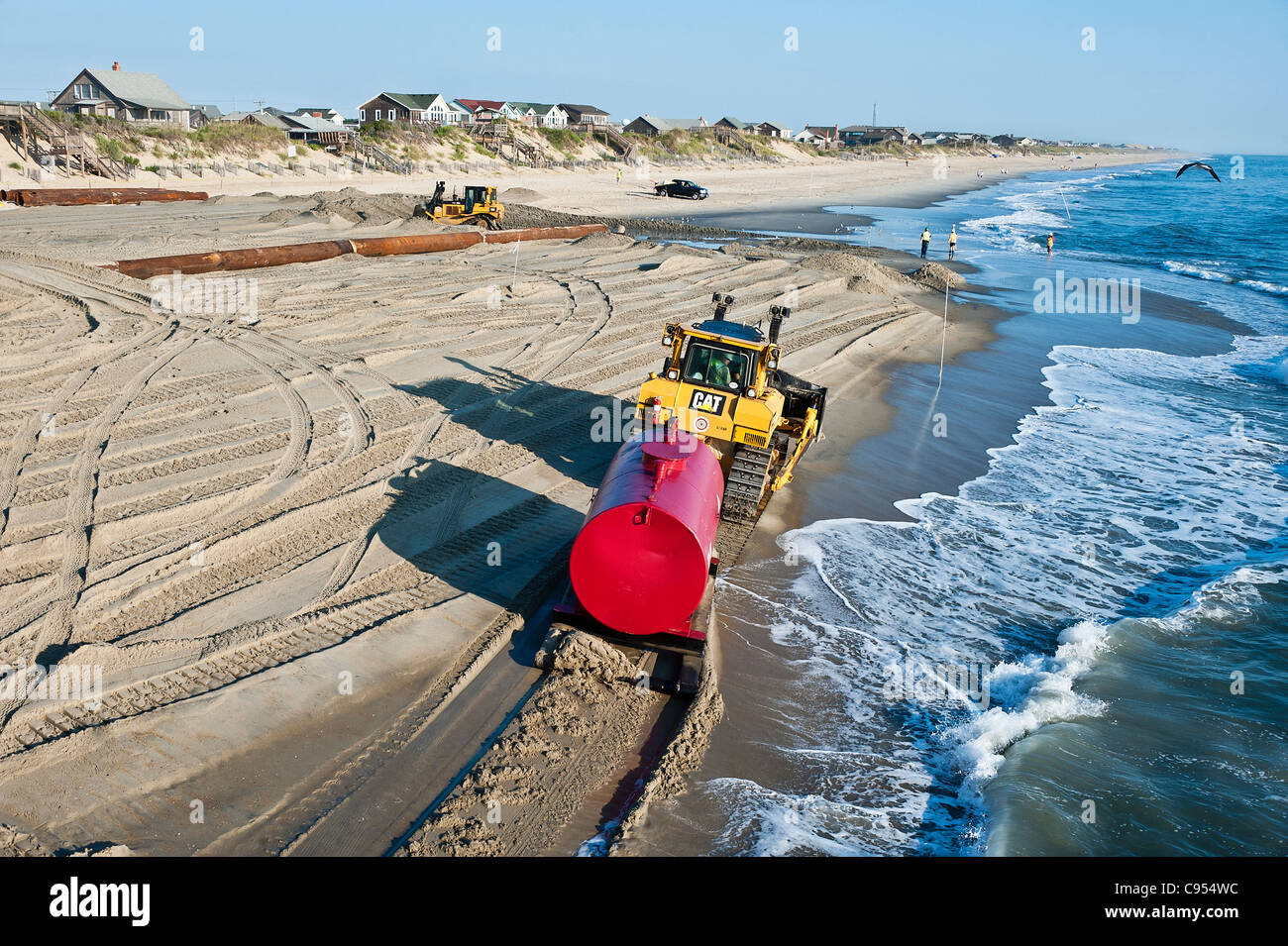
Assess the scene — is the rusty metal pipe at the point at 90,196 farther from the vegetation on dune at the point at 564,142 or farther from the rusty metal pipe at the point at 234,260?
the vegetation on dune at the point at 564,142

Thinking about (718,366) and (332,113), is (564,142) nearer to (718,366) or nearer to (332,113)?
(332,113)

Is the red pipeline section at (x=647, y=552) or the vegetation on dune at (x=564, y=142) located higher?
the vegetation on dune at (x=564, y=142)

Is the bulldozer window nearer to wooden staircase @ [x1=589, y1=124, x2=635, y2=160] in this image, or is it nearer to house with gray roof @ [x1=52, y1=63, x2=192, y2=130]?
house with gray roof @ [x1=52, y1=63, x2=192, y2=130]

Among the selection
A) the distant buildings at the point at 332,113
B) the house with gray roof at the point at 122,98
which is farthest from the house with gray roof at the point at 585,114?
the house with gray roof at the point at 122,98

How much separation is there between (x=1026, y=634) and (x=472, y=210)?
29.0 m

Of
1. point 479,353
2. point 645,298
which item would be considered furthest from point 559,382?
point 645,298

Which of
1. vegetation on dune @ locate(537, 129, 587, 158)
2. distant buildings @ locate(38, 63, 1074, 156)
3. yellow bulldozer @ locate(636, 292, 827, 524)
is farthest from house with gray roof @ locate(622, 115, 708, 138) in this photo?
yellow bulldozer @ locate(636, 292, 827, 524)

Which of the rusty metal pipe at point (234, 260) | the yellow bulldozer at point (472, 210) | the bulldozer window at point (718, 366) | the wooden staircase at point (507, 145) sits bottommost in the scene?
the bulldozer window at point (718, 366)

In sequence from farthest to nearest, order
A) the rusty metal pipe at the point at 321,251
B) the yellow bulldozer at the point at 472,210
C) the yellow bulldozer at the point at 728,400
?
the yellow bulldozer at the point at 472,210, the rusty metal pipe at the point at 321,251, the yellow bulldozer at the point at 728,400

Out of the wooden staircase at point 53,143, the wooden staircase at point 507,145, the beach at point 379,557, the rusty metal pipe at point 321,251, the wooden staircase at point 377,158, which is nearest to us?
the beach at point 379,557

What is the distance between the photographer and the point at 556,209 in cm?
4694

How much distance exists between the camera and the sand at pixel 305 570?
6.55 meters

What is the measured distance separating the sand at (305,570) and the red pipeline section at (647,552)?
62 cm
